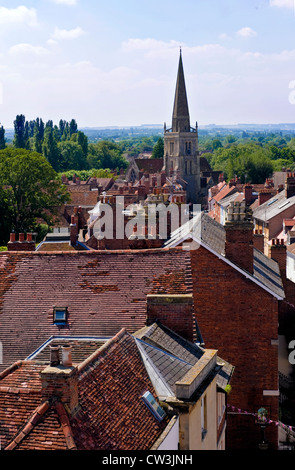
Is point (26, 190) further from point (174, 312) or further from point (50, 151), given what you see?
point (50, 151)

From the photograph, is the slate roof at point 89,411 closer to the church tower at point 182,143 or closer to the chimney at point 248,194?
the chimney at point 248,194

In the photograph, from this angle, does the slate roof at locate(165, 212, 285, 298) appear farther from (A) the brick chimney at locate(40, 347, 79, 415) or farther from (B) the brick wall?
(A) the brick chimney at locate(40, 347, 79, 415)

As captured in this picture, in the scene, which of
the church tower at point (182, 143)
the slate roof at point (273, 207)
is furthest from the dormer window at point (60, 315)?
the church tower at point (182, 143)

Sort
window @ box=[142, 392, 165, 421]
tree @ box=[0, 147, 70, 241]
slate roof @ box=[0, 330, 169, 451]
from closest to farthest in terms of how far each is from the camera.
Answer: slate roof @ box=[0, 330, 169, 451], window @ box=[142, 392, 165, 421], tree @ box=[0, 147, 70, 241]

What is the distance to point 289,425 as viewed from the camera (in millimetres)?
24500

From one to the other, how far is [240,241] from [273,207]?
35.6m

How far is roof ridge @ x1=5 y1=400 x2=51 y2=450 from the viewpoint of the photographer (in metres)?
9.69

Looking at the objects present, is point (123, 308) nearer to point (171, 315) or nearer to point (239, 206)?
point (171, 315)

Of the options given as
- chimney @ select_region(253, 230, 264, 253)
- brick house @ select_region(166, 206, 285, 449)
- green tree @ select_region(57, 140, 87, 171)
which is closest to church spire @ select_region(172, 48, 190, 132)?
green tree @ select_region(57, 140, 87, 171)

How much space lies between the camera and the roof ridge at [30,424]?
969 cm

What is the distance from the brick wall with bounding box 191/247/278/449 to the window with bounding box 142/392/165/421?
8744 mm

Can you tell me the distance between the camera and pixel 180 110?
137875 mm

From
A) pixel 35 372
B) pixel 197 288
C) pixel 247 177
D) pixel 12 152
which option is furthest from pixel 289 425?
pixel 247 177

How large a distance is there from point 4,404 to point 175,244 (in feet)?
35.8
